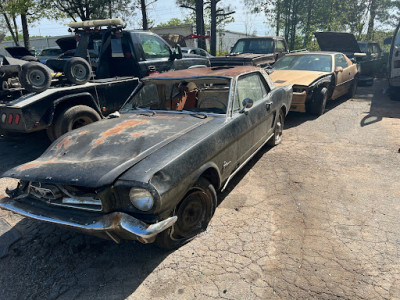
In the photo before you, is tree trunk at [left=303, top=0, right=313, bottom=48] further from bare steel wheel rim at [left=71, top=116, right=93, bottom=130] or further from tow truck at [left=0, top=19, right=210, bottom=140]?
bare steel wheel rim at [left=71, top=116, right=93, bottom=130]

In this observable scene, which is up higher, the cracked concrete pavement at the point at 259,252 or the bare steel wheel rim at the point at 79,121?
the bare steel wheel rim at the point at 79,121

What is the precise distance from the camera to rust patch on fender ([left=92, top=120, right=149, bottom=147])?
10.0 feet

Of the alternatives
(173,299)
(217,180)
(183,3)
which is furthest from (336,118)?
(183,3)

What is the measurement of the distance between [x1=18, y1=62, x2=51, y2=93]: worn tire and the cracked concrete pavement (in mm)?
1579

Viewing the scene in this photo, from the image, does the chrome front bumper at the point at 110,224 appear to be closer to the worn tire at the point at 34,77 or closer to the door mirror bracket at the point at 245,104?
the door mirror bracket at the point at 245,104

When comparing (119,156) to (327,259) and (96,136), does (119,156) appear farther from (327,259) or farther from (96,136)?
(327,259)

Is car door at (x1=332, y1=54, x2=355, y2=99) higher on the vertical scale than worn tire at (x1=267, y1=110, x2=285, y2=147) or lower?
higher

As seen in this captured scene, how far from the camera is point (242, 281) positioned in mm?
2498

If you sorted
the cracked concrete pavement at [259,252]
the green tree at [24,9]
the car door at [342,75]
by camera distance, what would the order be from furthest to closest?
1. the green tree at [24,9]
2. the car door at [342,75]
3. the cracked concrete pavement at [259,252]

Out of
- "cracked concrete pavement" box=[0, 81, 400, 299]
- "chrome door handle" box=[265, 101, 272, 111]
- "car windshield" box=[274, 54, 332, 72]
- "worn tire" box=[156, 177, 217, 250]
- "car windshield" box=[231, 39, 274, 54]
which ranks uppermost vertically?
"car windshield" box=[231, 39, 274, 54]

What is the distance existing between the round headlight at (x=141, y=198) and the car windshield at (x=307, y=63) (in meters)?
6.96

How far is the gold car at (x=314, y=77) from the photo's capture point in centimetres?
686

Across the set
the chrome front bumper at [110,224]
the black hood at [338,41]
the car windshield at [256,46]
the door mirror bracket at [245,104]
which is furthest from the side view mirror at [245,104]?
the black hood at [338,41]

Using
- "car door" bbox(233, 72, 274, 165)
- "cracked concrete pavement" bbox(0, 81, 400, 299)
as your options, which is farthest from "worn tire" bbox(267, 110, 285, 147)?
"cracked concrete pavement" bbox(0, 81, 400, 299)
